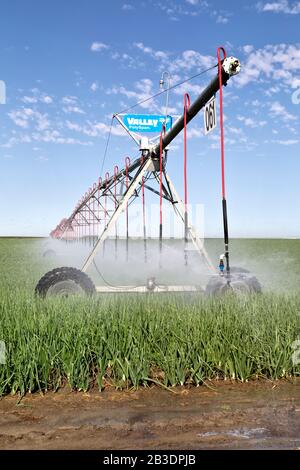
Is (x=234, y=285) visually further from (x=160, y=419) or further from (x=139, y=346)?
(x=160, y=419)

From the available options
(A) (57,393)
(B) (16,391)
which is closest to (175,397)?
(A) (57,393)

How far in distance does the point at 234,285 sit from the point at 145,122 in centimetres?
371

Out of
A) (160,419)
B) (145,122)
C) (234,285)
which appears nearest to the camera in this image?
(160,419)

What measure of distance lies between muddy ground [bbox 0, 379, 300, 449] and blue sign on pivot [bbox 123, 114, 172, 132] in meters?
5.44

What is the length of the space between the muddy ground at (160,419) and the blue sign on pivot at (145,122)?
5.44 m

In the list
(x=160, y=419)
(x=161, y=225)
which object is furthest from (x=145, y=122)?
(x=160, y=419)

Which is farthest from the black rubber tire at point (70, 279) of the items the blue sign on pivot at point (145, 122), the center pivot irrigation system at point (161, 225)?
the blue sign on pivot at point (145, 122)

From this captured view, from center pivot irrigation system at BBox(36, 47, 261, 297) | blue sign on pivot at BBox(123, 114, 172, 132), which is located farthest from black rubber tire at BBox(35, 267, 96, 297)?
blue sign on pivot at BBox(123, 114, 172, 132)

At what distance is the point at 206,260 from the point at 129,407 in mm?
4391

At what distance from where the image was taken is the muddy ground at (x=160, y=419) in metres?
2.48

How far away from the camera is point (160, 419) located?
281 cm

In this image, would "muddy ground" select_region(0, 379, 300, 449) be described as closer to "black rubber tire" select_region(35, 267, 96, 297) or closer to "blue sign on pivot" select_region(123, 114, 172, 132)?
"black rubber tire" select_region(35, 267, 96, 297)

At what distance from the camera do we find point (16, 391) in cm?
338
